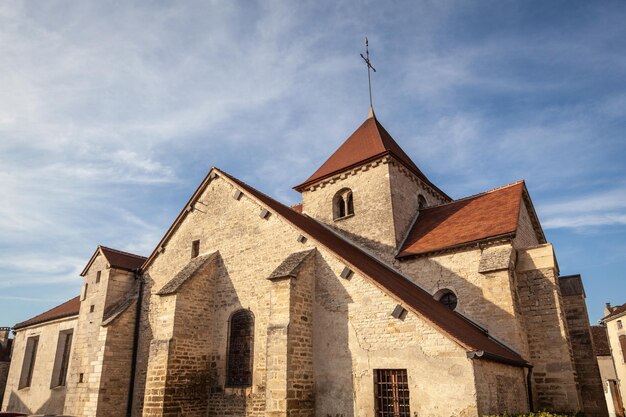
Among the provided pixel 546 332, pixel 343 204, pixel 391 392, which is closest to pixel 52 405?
pixel 343 204

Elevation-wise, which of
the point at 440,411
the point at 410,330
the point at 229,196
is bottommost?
the point at 440,411

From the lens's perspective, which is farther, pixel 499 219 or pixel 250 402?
pixel 499 219

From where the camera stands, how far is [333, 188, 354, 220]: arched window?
1861cm

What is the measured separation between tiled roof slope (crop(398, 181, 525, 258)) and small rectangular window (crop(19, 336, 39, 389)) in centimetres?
1967

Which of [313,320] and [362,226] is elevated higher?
[362,226]

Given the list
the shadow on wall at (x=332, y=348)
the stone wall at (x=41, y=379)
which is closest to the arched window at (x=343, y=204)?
the shadow on wall at (x=332, y=348)

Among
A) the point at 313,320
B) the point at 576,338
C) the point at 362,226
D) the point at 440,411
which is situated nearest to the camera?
the point at 440,411

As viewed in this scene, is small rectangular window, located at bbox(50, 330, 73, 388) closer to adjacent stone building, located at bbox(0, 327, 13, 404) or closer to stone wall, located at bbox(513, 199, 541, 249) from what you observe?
adjacent stone building, located at bbox(0, 327, 13, 404)

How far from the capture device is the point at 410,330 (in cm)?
980

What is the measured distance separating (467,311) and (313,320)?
4848 mm

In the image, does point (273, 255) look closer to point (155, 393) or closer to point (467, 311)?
point (155, 393)

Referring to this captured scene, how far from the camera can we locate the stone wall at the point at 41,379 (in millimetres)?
19516

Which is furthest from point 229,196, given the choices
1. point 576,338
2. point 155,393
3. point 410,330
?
point 576,338

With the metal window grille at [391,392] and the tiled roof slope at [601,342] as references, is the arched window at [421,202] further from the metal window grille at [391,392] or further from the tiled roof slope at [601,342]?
the tiled roof slope at [601,342]
